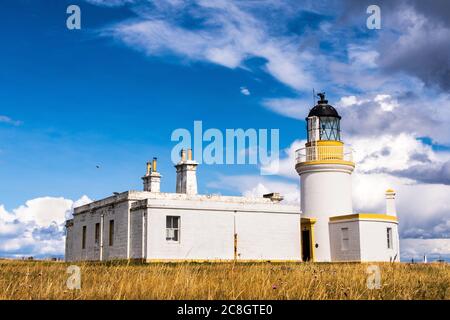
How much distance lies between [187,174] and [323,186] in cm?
790

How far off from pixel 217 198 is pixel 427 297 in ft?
73.4

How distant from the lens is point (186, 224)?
28.5 meters

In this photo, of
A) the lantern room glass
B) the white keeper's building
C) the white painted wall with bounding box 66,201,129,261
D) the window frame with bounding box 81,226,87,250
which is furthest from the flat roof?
the window frame with bounding box 81,226,87,250

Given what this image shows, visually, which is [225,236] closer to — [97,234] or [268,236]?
[268,236]

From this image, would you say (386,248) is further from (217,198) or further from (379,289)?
(379,289)

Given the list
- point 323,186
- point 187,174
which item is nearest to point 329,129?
point 323,186

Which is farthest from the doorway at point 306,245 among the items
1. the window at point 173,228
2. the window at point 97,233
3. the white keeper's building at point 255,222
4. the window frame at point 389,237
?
the window at point 97,233

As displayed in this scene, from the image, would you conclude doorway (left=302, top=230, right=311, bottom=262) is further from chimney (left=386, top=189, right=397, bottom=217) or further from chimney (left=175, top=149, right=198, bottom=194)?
chimney (left=175, top=149, right=198, bottom=194)

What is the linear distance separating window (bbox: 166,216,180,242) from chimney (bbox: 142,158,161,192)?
26.3 ft

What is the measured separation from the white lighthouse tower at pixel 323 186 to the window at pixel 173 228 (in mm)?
8199

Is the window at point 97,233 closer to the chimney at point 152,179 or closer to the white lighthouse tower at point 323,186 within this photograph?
the chimney at point 152,179

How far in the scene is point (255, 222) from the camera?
30.3 metres

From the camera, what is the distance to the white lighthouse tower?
32312 millimetres
